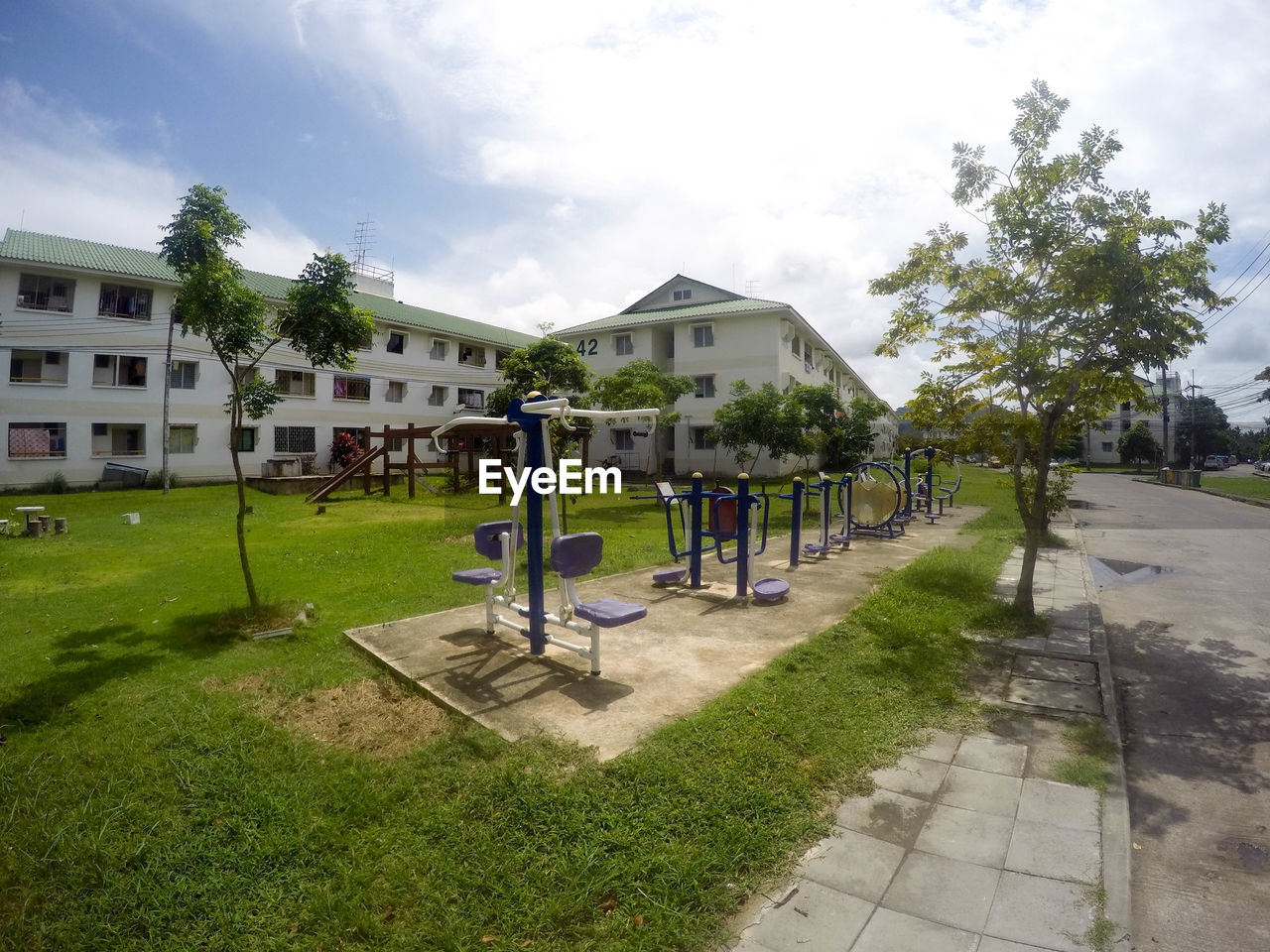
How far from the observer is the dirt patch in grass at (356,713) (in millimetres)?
4285

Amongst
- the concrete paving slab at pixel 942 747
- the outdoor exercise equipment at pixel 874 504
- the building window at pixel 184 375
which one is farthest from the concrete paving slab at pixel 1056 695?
the building window at pixel 184 375

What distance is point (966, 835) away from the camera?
3.24 m

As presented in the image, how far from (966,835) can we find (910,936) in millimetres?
885

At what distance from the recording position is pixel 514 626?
237 inches

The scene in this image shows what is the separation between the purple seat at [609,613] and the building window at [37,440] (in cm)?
2502

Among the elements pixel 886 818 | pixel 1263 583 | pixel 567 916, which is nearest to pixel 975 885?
pixel 886 818

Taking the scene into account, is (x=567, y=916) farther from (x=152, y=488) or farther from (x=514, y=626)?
(x=152, y=488)

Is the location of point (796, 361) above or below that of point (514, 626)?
above

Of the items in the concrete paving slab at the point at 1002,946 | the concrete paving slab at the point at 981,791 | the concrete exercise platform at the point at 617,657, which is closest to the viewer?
the concrete paving slab at the point at 1002,946

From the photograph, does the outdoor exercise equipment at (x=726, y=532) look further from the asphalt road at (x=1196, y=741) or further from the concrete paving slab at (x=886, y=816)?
the concrete paving slab at (x=886, y=816)

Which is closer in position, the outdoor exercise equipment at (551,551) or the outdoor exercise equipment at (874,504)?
the outdoor exercise equipment at (551,551)

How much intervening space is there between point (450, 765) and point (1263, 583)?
38.0ft

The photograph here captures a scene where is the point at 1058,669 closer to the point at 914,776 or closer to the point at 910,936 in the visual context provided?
the point at 914,776

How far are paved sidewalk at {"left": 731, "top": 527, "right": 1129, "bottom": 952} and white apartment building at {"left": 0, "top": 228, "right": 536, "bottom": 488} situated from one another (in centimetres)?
1879
